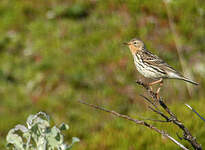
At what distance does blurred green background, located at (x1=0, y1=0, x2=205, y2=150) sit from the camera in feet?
32.6

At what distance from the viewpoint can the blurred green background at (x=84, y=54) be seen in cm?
994

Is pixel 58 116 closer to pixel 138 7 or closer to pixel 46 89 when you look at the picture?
pixel 46 89

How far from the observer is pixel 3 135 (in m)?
9.04

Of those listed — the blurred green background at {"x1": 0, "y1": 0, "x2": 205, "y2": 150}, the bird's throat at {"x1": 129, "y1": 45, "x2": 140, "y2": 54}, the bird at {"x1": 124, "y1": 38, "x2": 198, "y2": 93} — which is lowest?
the blurred green background at {"x1": 0, "y1": 0, "x2": 205, "y2": 150}

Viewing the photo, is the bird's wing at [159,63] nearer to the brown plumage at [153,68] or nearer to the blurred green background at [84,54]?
the brown plumage at [153,68]

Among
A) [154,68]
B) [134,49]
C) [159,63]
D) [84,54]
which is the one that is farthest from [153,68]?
[84,54]

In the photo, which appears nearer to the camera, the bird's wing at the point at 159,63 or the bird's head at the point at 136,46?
the bird's wing at the point at 159,63

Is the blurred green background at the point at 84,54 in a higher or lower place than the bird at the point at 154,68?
lower

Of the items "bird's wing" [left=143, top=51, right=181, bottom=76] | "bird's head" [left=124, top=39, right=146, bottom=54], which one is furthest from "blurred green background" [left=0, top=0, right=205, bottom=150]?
"bird's wing" [left=143, top=51, right=181, bottom=76]

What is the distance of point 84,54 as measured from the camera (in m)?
11.4

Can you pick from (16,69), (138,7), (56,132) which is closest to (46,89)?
(16,69)

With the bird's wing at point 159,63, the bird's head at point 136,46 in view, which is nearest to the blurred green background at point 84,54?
the bird's head at point 136,46

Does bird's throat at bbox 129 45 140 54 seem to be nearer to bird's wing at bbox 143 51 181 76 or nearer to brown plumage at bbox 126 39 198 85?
brown plumage at bbox 126 39 198 85

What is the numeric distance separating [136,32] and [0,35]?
416 centimetres
